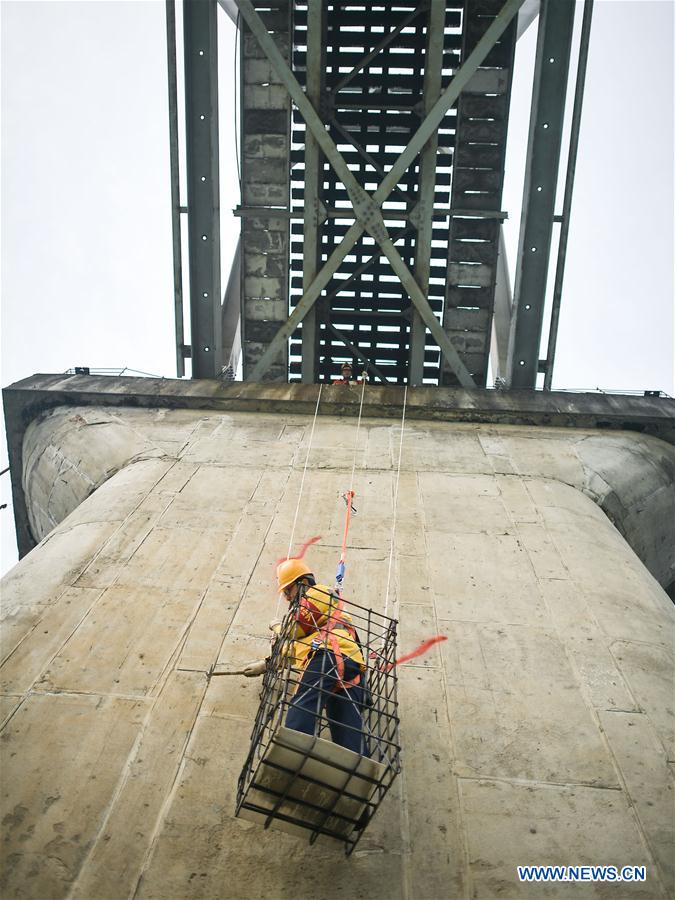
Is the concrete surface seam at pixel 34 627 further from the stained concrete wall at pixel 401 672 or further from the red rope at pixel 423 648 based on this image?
the red rope at pixel 423 648

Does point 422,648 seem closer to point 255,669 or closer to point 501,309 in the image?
point 255,669

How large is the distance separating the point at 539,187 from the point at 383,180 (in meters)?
2.39

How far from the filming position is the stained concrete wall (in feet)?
13.3

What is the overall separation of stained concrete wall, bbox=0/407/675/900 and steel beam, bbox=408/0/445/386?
3.59 metres

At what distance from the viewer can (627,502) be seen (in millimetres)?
8977

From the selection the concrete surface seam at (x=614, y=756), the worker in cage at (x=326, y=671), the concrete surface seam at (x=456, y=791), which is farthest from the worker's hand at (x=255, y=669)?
the concrete surface seam at (x=614, y=756)

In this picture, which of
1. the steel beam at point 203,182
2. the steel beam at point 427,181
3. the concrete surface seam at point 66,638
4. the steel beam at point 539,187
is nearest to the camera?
the concrete surface seam at point 66,638

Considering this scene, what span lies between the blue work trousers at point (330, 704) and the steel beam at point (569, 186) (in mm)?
8892

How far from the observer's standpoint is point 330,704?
410cm

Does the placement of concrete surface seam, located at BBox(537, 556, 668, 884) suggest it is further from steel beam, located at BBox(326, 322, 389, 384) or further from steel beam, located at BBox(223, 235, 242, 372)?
steel beam, located at BBox(223, 235, 242, 372)

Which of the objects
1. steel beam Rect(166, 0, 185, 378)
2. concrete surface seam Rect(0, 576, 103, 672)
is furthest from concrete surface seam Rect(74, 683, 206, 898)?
steel beam Rect(166, 0, 185, 378)

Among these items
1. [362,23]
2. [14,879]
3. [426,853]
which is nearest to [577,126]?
[362,23]

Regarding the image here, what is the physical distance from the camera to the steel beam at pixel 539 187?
11.3 meters

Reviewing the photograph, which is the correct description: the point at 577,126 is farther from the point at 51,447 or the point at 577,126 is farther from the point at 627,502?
the point at 51,447
